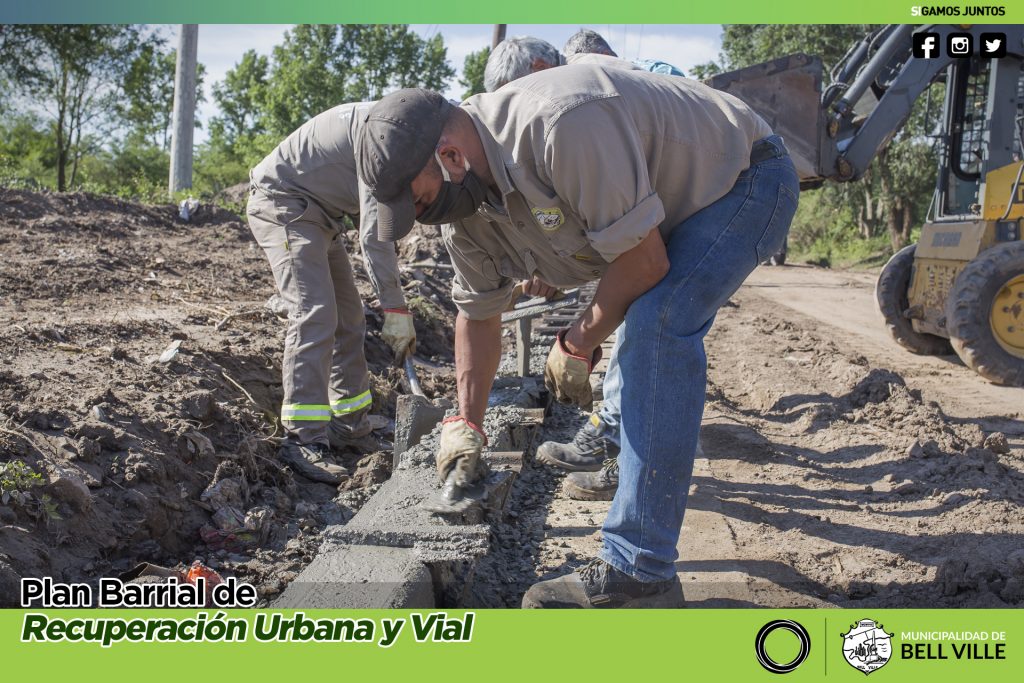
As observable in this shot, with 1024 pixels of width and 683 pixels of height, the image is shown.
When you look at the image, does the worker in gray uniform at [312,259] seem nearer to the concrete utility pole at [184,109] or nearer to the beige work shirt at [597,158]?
the beige work shirt at [597,158]

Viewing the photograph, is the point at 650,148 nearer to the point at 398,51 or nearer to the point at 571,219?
the point at 571,219

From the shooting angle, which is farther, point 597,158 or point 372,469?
point 372,469

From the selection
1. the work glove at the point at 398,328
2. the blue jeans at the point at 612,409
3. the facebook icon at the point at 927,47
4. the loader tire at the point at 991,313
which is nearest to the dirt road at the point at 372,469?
the loader tire at the point at 991,313

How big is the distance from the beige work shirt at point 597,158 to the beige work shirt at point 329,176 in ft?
5.94

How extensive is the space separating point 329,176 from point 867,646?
3.43m

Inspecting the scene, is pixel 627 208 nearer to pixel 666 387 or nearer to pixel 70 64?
pixel 666 387

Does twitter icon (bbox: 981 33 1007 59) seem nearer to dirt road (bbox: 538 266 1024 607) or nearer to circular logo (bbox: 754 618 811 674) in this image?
dirt road (bbox: 538 266 1024 607)

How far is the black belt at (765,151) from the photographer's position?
2.70 meters

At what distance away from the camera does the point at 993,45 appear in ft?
25.4

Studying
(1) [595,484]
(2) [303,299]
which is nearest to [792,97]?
(2) [303,299]

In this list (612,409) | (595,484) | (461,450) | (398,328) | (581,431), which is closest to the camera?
(461,450)

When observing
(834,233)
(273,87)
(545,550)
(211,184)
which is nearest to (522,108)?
(545,550)

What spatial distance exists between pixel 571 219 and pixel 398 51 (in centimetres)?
3811

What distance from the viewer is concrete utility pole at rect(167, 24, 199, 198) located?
1442 centimetres
